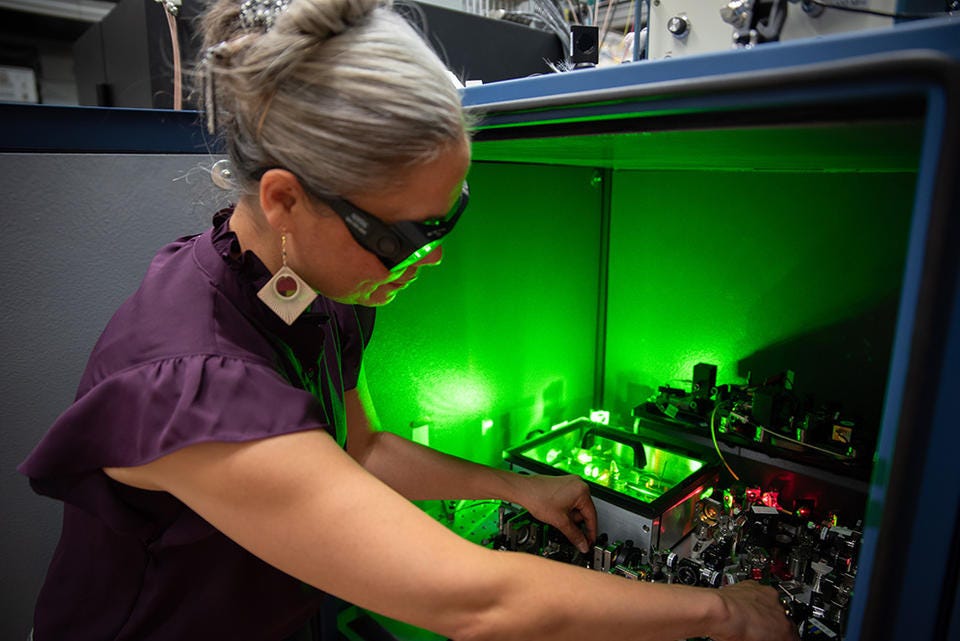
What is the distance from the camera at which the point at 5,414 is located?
96cm

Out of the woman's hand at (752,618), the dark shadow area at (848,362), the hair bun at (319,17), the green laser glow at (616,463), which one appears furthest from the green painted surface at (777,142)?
the green laser glow at (616,463)

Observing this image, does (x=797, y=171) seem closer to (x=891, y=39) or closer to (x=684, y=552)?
(x=684, y=552)

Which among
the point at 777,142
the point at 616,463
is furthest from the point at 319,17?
the point at 616,463

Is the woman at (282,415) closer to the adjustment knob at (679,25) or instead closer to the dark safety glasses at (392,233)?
the dark safety glasses at (392,233)

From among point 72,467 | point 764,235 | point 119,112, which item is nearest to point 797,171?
point 764,235

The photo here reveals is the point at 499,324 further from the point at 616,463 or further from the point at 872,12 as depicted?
the point at 872,12

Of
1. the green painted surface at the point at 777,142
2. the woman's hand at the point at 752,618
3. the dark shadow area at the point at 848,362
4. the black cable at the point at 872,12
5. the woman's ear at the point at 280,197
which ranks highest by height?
the black cable at the point at 872,12

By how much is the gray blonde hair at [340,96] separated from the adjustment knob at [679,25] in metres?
0.49

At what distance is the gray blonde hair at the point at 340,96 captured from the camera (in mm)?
624

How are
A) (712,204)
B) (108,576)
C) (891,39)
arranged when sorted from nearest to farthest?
(891,39), (108,576), (712,204)

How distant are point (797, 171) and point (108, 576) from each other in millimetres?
1591

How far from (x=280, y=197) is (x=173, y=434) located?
28 cm

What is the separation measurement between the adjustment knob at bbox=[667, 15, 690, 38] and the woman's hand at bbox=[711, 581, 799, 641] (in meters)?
0.84

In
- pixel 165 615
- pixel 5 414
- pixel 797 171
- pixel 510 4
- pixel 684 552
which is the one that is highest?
pixel 510 4
